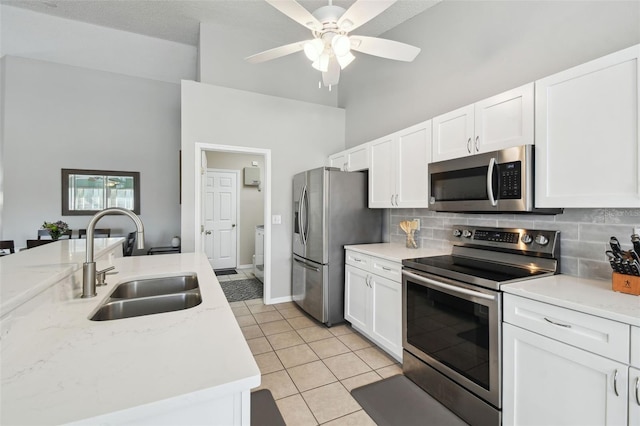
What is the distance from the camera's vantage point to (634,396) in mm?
1099

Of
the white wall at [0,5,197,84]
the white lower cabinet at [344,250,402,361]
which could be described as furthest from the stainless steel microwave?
the white wall at [0,5,197,84]

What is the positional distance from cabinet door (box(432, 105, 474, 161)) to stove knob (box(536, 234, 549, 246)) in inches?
29.1

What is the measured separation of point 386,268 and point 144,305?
1.81 metres

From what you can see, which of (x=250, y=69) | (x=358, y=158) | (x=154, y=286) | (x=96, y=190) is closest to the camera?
(x=154, y=286)

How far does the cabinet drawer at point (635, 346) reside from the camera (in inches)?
43.1

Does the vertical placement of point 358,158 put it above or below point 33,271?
above

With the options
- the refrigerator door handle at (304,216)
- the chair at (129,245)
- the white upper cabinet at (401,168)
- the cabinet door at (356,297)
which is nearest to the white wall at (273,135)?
the refrigerator door handle at (304,216)

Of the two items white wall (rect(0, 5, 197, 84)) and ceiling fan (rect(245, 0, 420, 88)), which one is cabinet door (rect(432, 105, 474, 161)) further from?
white wall (rect(0, 5, 197, 84))

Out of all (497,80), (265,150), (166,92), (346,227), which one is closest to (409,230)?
(346,227)

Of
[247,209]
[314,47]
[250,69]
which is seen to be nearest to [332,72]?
[314,47]

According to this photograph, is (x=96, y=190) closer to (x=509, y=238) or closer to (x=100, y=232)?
(x=100, y=232)

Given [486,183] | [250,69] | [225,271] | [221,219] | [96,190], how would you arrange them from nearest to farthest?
1. [486,183]
2. [250,69]
3. [96,190]
4. [225,271]
5. [221,219]

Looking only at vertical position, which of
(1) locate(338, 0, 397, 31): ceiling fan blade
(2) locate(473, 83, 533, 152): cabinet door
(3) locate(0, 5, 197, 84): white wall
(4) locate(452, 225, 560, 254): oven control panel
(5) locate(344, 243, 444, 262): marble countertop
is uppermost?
(3) locate(0, 5, 197, 84): white wall

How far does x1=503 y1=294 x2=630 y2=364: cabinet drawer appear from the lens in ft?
3.76
